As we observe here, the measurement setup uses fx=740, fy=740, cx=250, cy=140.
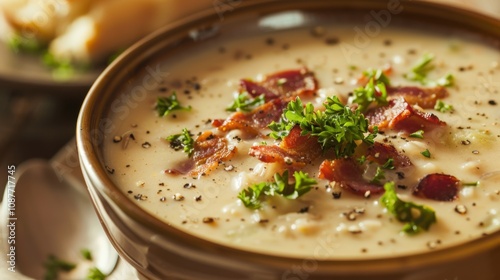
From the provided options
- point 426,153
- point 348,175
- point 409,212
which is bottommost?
point 409,212

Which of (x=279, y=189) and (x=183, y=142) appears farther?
(x=183, y=142)

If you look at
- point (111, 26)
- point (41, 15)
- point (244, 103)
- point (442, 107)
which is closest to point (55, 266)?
point (244, 103)

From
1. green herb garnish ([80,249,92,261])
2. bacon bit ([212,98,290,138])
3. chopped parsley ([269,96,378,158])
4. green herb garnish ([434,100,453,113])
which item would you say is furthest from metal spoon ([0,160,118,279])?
green herb garnish ([434,100,453,113])

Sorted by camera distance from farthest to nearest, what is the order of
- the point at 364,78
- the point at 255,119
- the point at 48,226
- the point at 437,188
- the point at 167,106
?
1. the point at 48,226
2. the point at 364,78
3. the point at 167,106
4. the point at 255,119
5. the point at 437,188

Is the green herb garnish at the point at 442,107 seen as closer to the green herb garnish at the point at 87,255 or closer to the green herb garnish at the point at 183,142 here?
the green herb garnish at the point at 183,142

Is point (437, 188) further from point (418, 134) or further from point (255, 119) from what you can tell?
point (255, 119)

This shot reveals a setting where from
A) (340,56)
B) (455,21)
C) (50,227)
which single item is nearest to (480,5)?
(455,21)
